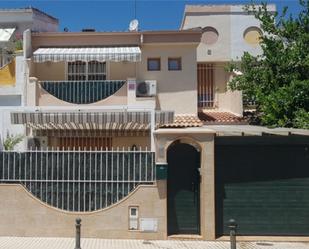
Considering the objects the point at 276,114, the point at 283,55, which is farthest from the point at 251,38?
the point at 276,114

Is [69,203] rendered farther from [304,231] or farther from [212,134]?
[304,231]

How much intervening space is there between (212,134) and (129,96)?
6.89 meters

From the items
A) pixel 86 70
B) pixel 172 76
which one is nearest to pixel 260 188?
pixel 172 76

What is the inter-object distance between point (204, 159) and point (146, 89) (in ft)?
22.8

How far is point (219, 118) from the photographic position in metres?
22.8

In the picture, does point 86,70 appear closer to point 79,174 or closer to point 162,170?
point 79,174

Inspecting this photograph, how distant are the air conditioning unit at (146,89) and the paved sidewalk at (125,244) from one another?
8.05 m

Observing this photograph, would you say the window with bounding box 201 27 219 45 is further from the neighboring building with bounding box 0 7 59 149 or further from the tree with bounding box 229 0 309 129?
the neighboring building with bounding box 0 7 59 149

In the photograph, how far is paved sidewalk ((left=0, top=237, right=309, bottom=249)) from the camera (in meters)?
13.5

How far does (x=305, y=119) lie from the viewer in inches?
690

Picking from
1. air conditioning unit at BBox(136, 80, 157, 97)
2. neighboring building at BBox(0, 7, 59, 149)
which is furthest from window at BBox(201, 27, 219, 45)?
neighboring building at BBox(0, 7, 59, 149)

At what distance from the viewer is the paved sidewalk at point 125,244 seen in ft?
44.4

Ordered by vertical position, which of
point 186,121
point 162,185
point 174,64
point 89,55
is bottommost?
point 162,185

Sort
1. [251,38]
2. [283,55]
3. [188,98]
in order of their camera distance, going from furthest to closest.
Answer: [251,38] → [188,98] → [283,55]
